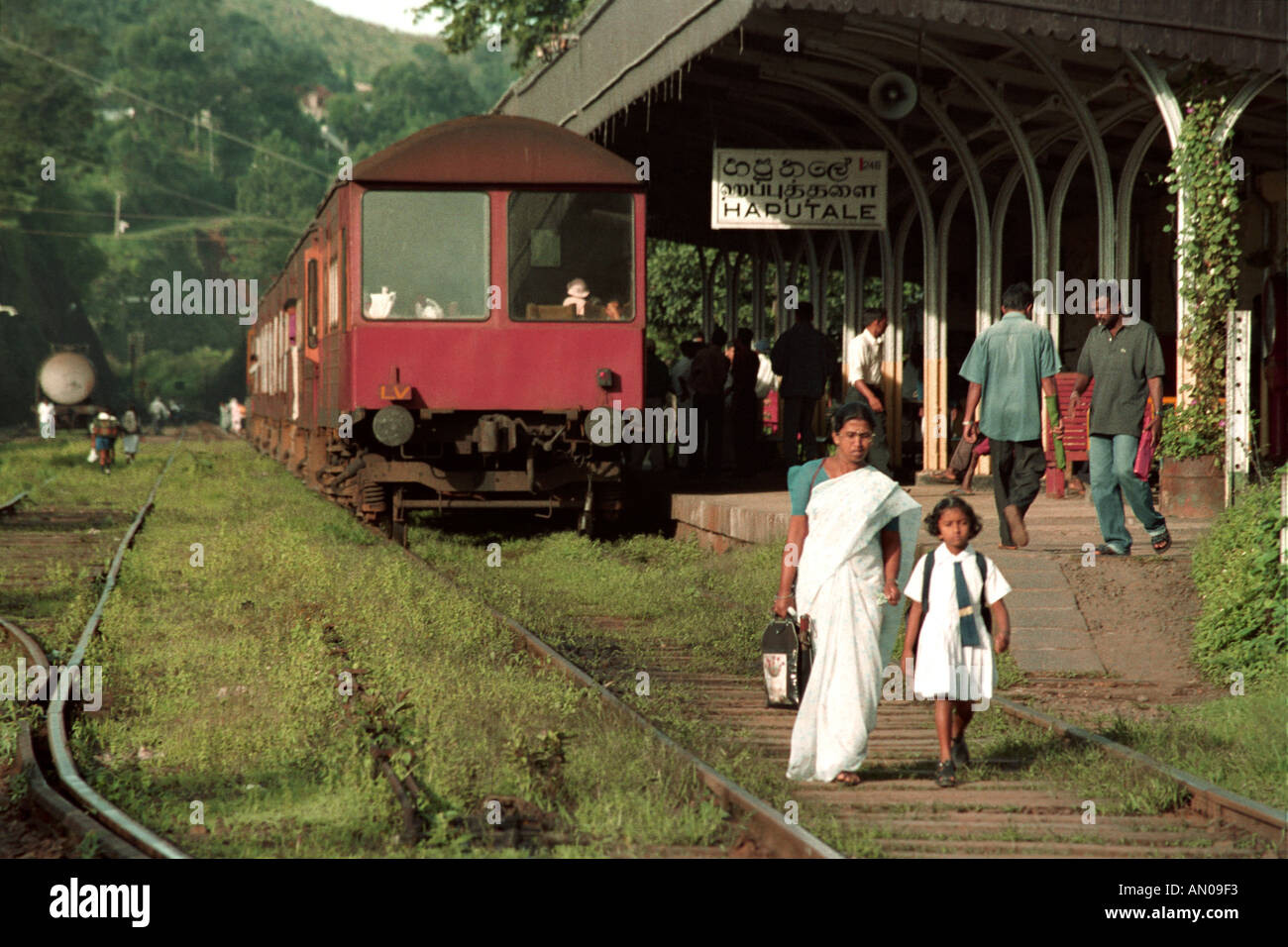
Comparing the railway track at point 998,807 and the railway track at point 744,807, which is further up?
the railway track at point 744,807

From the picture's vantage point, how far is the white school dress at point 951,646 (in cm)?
648

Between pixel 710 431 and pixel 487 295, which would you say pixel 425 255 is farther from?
pixel 710 431

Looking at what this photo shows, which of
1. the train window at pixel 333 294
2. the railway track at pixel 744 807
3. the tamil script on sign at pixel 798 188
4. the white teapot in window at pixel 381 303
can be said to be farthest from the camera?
the tamil script on sign at pixel 798 188

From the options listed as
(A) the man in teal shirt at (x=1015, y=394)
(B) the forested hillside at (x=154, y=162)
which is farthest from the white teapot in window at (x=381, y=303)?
(B) the forested hillside at (x=154, y=162)

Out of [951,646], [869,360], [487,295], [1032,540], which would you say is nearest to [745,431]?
[869,360]

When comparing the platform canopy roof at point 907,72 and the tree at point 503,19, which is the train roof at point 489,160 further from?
the tree at point 503,19

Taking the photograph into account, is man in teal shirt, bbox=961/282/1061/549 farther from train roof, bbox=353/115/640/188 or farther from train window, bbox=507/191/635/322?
train roof, bbox=353/115/640/188

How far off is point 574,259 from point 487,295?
2.71 feet

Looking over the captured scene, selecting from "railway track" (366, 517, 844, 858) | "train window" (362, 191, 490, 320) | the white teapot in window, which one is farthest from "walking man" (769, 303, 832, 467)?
"railway track" (366, 517, 844, 858)

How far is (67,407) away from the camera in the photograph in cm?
6316

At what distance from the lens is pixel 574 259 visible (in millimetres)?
14977

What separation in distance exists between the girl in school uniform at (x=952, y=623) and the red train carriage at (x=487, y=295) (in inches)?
329
